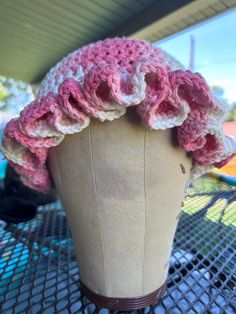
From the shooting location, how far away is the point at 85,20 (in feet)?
5.12

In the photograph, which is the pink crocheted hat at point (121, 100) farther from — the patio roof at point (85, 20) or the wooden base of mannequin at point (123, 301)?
the patio roof at point (85, 20)

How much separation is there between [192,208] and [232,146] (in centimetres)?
50

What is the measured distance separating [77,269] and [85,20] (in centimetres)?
150

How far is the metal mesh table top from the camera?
437mm

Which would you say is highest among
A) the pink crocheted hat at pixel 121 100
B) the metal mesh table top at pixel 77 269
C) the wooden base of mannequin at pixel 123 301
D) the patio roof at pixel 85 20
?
the patio roof at pixel 85 20

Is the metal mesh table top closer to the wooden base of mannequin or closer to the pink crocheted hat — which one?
the wooden base of mannequin

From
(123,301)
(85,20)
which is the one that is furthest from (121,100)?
(85,20)

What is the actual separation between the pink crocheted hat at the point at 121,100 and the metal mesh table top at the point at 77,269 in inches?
10.8

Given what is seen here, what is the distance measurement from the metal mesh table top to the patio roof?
3.29 ft

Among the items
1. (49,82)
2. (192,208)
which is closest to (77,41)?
(192,208)

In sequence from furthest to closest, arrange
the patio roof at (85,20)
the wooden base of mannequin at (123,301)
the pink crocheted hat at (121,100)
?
the patio roof at (85,20) < the wooden base of mannequin at (123,301) < the pink crocheted hat at (121,100)

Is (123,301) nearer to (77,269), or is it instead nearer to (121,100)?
(77,269)

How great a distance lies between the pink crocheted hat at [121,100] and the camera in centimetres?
26

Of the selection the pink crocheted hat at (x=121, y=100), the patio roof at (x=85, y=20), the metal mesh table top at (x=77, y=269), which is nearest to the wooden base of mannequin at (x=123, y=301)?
the metal mesh table top at (x=77, y=269)
